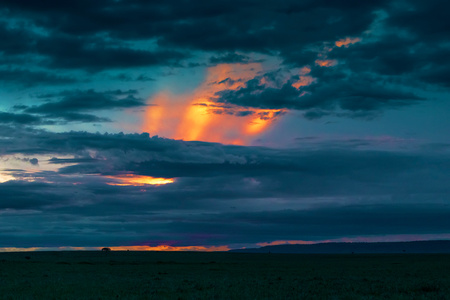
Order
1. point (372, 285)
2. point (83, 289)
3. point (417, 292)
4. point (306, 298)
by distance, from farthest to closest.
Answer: point (372, 285) < point (83, 289) < point (417, 292) < point (306, 298)

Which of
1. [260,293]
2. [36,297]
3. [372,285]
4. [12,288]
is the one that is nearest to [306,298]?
[260,293]

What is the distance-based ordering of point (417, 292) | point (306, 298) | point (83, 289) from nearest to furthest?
point (306, 298)
point (417, 292)
point (83, 289)

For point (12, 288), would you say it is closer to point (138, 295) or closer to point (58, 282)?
point (58, 282)

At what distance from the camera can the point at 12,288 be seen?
1474 inches

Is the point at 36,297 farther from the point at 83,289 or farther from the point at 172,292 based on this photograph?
the point at 172,292

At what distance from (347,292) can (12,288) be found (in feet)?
74.9

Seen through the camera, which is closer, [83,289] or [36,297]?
[36,297]

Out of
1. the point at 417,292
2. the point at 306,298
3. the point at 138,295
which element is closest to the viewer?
the point at 306,298

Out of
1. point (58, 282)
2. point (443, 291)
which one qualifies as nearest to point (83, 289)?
point (58, 282)

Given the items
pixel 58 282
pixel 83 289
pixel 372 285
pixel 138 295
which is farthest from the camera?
pixel 58 282

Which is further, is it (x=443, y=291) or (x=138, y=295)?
(x=443, y=291)

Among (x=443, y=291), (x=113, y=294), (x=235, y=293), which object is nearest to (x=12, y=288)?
(x=113, y=294)

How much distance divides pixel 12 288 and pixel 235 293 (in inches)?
643

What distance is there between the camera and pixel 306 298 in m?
29.5
